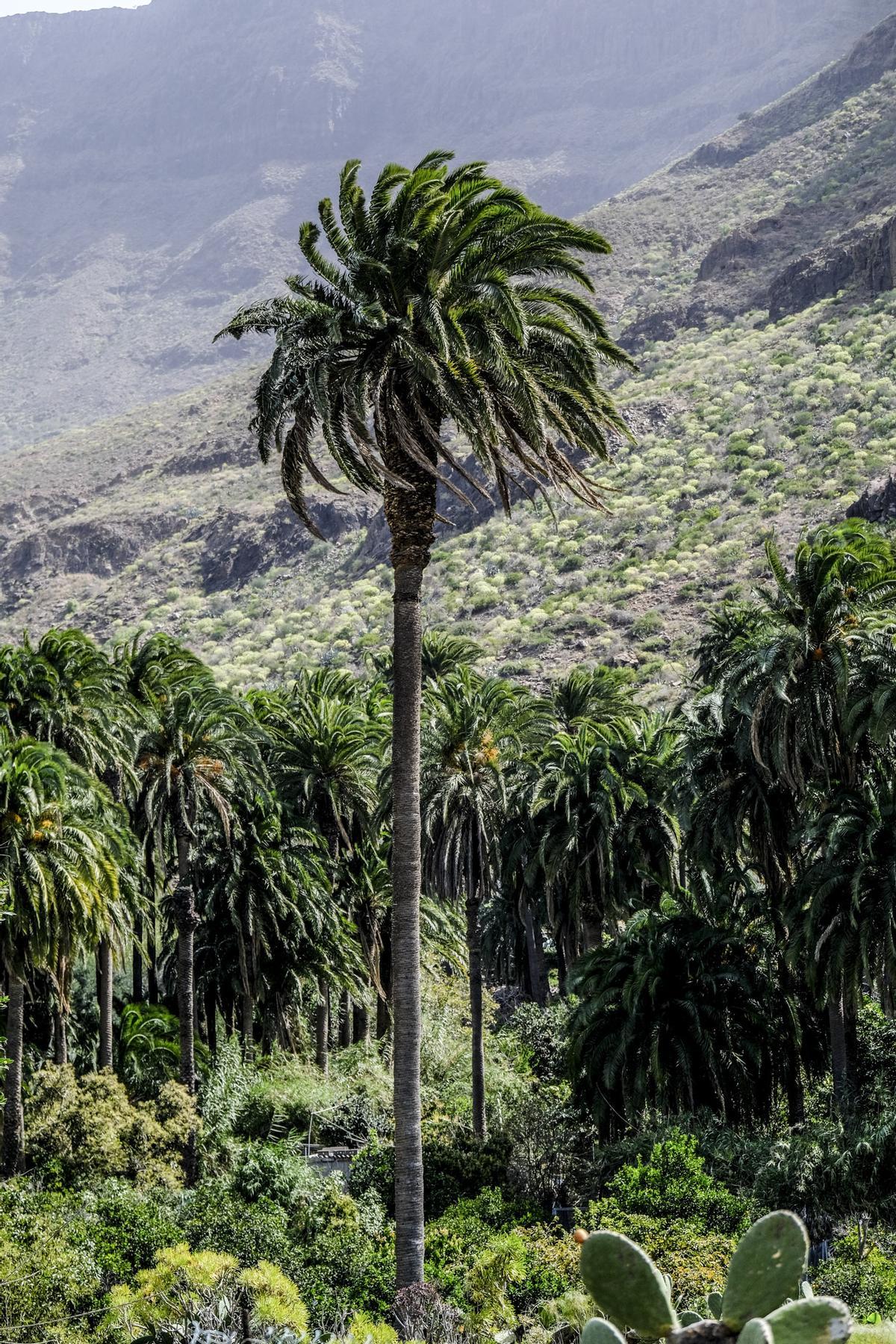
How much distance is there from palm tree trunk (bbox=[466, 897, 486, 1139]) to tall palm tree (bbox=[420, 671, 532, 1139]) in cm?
3

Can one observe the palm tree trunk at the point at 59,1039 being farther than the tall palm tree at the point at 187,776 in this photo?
Yes

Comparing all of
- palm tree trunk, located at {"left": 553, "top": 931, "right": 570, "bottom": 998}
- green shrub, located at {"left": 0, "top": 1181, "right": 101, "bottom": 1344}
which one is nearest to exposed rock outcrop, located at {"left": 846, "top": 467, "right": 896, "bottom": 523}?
palm tree trunk, located at {"left": 553, "top": 931, "right": 570, "bottom": 998}

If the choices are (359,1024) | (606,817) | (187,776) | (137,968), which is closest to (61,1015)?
(187,776)

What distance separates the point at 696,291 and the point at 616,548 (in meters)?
38.3

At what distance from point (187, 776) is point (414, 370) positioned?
1472 centimetres

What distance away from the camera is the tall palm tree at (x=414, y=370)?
1405 centimetres

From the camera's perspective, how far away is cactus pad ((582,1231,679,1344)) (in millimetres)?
5234

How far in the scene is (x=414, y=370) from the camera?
46.6 ft

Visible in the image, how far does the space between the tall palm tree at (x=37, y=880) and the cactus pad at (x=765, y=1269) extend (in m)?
17.7

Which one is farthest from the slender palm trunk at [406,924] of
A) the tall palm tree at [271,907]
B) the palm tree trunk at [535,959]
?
the palm tree trunk at [535,959]

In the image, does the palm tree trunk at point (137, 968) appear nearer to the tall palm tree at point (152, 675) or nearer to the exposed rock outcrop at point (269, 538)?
the tall palm tree at point (152, 675)

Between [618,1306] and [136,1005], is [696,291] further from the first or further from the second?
[618,1306]

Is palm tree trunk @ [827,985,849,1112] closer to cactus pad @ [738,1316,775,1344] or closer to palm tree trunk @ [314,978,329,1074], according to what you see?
palm tree trunk @ [314,978,329,1074]

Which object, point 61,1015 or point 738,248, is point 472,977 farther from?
point 738,248
